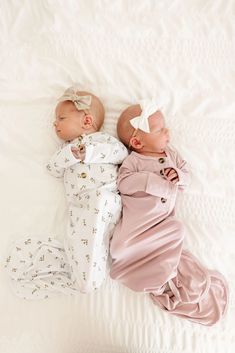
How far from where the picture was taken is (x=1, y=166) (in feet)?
4.81

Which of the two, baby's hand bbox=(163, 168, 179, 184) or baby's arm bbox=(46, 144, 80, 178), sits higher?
baby's arm bbox=(46, 144, 80, 178)

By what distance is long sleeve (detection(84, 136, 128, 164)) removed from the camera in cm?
136

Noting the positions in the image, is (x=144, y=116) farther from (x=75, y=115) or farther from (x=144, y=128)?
(x=75, y=115)

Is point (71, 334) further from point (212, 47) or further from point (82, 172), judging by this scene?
point (212, 47)

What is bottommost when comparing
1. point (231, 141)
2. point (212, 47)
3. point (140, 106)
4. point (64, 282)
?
point (64, 282)

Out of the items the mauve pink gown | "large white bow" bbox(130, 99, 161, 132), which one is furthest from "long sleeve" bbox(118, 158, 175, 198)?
"large white bow" bbox(130, 99, 161, 132)

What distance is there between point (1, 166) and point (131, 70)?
521mm

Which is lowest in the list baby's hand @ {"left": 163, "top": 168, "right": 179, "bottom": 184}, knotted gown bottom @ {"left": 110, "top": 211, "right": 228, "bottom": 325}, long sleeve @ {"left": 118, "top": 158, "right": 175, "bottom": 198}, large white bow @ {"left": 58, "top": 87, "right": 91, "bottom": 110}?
knotted gown bottom @ {"left": 110, "top": 211, "right": 228, "bottom": 325}

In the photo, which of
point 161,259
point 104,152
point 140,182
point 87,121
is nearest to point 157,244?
point 161,259

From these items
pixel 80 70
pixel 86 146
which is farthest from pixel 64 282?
pixel 80 70

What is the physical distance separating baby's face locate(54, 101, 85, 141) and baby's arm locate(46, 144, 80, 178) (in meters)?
0.04

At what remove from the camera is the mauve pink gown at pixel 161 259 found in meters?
1.29

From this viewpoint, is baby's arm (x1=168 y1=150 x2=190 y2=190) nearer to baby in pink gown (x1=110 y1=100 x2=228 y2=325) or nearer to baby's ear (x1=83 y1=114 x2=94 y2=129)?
baby in pink gown (x1=110 y1=100 x2=228 y2=325)

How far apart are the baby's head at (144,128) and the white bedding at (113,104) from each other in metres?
0.07
